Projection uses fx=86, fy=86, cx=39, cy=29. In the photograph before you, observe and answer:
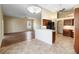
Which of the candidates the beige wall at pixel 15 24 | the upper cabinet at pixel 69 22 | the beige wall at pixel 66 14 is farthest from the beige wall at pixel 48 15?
the beige wall at pixel 15 24

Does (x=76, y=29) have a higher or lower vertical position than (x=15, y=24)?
lower

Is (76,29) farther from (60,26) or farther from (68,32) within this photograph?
(60,26)

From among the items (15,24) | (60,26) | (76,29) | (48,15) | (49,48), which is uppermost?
(48,15)

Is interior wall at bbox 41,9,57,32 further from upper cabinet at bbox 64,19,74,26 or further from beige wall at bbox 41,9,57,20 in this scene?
upper cabinet at bbox 64,19,74,26

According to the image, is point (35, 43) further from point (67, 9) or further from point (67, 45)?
point (67, 9)

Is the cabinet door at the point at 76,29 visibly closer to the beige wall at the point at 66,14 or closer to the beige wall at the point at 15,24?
the beige wall at the point at 66,14

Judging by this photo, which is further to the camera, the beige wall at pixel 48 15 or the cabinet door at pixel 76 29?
the beige wall at pixel 48 15

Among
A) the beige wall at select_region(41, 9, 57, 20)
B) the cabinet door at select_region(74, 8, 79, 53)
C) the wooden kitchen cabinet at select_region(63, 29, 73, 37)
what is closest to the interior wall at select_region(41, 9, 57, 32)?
the beige wall at select_region(41, 9, 57, 20)

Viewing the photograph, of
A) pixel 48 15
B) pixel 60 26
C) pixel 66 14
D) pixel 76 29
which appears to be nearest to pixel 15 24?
pixel 48 15

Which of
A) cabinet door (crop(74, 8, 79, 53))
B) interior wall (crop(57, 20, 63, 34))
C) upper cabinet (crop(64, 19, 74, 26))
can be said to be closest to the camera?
cabinet door (crop(74, 8, 79, 53))

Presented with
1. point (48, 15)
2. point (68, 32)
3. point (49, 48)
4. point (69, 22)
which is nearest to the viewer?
point (69, 22)

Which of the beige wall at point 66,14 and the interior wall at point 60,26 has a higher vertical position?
the beige wall at point 66,14
